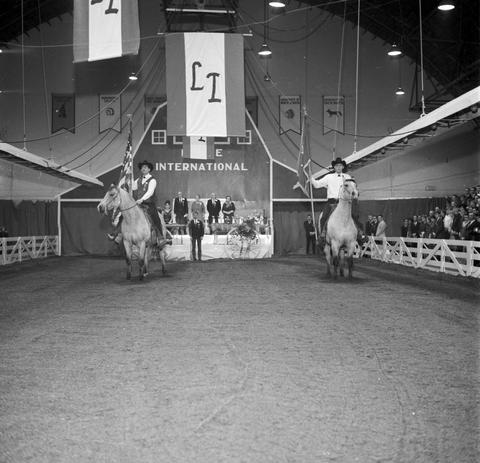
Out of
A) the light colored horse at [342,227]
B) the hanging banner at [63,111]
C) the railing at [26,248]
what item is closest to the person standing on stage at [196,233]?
the railing at [26,248]

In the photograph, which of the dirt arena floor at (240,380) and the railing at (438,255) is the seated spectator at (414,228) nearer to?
the railing at (438,255)

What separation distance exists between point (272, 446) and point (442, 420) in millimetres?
1177

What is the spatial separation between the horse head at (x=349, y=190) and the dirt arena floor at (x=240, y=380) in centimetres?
277

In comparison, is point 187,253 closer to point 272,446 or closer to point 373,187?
point 373,187

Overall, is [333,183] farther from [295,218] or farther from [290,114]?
[290,114]

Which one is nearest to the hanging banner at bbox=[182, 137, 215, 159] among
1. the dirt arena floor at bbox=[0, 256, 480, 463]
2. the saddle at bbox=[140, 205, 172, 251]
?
the saddle at bbox=[140, 205, 172, 251]

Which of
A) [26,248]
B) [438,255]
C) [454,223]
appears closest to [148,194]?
[438,255]

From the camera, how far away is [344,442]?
3463 millimetres

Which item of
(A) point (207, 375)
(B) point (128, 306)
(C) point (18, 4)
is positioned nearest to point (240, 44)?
(B) point (128, 306)

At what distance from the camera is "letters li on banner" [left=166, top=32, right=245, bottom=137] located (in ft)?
51.3

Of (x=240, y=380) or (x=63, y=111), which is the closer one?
(x=240, y=380)

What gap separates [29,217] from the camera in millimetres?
28109

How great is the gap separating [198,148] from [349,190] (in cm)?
1722

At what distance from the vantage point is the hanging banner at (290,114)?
3102 cm
